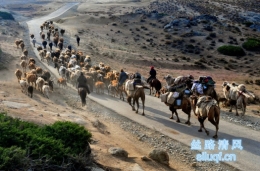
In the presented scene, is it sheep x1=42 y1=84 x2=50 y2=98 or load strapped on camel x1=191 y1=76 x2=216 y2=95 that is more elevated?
load strapped on camel x1=191 y1=76 x2=216 y2=95

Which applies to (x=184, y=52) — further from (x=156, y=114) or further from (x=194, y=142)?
(x=194, y=142)

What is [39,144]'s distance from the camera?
789 cm

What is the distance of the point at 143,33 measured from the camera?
52062 millimetres

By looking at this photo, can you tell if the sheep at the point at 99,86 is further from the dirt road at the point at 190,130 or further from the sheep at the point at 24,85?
the sheep at the point at 24,85

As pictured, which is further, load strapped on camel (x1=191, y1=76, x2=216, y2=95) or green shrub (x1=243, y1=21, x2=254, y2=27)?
green shrub (x1=243, y1=21, x2=254, y2=27)

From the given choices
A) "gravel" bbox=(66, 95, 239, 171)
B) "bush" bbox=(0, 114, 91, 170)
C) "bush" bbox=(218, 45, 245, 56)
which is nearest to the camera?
"bush" bbox=(0, 114, 91, 170)

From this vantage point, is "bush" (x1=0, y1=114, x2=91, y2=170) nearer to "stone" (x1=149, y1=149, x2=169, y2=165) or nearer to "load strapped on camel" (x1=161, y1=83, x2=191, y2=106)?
"stone" (x1=149, y1=149, x2=169, y2=165)

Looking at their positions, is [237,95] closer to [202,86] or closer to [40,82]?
[202,86]

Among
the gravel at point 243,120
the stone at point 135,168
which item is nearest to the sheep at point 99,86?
the gravel at point 243,120

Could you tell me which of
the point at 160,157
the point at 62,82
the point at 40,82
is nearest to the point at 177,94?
the point at 160,157

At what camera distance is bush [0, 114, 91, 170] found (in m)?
6.80

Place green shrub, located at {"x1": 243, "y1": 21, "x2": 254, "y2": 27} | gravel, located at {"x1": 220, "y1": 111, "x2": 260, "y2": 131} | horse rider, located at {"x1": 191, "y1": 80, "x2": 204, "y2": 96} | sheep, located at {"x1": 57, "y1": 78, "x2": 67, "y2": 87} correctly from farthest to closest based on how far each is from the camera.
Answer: green shrub, located at {"x1": 243, "y1": 21, "x2": 254, "y2": 27}, sheep, located at {"x1": 57, "y1": 78, "x2": 67, "y2": 87}, horse rider, located at {"x1": 191, "y1": 80, "x2": 204, "y2": 96}, gravel, located at {"x1": 220, "y1": 111, "x2": 260, "y2": 131}

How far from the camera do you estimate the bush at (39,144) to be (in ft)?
22.3

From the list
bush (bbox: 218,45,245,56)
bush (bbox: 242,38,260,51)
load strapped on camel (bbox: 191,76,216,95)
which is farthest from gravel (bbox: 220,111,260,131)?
bush (bbox: 242,38,260,51)
